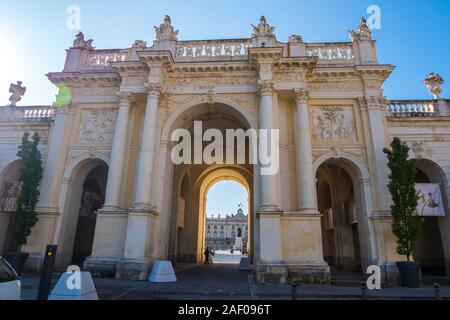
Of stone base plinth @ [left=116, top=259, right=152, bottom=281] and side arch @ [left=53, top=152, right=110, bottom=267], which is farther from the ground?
side arch @ [left=53, top=152, right=110, bottom=267]

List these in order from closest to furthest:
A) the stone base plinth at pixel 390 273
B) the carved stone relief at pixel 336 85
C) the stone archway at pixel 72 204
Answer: the stone base plinth at pixel 390 273 < the stone archway at pixel 72 204 < the carved stone relief at pixel 336 85

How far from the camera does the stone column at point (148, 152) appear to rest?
526 inches

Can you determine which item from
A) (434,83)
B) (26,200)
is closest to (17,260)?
(26,200)

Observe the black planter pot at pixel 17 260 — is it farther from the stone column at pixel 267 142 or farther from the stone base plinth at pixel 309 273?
the stone base plinth at pixel 309 273

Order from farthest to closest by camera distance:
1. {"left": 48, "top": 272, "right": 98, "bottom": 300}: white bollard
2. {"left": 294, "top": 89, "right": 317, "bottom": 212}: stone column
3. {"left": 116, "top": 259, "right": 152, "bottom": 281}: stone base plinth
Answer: {"left": 294, "top": 89, "right": 317, "bottom": 212}: stone column, {"left": 116, "top": 259, "right": 152, "bottom": 281}: stone base plinth, {"left": 48, "top": 272, "right": 98, "bottom": 300}: white bollard

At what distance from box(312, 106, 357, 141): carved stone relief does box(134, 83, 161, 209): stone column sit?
833 centimetres

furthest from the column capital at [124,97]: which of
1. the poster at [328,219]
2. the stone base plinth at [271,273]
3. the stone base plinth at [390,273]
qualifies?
the stone base plinth at [390,273]

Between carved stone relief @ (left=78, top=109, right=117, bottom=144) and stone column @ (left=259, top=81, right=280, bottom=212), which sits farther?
carved stone relief @ (left=78, top=109, right=117, bottom=144)

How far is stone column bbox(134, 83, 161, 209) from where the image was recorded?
43.8ft

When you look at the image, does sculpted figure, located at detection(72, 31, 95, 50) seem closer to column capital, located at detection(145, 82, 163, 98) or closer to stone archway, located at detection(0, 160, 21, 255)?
column capital, located at detection(145, 82, 163, 98)

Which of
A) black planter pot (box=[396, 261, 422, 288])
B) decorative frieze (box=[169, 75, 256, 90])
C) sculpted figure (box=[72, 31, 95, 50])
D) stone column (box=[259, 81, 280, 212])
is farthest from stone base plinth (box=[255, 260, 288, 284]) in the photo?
sculpted figure (box=[72, 31, 95, 50])

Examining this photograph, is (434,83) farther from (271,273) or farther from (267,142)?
(271,273)

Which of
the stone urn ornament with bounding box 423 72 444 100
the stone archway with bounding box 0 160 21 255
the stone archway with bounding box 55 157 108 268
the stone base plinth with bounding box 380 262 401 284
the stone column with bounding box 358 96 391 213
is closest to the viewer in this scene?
the stone base plinth with bounding box 380 262 401 284

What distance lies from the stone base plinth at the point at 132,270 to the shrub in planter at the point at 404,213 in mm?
10624
